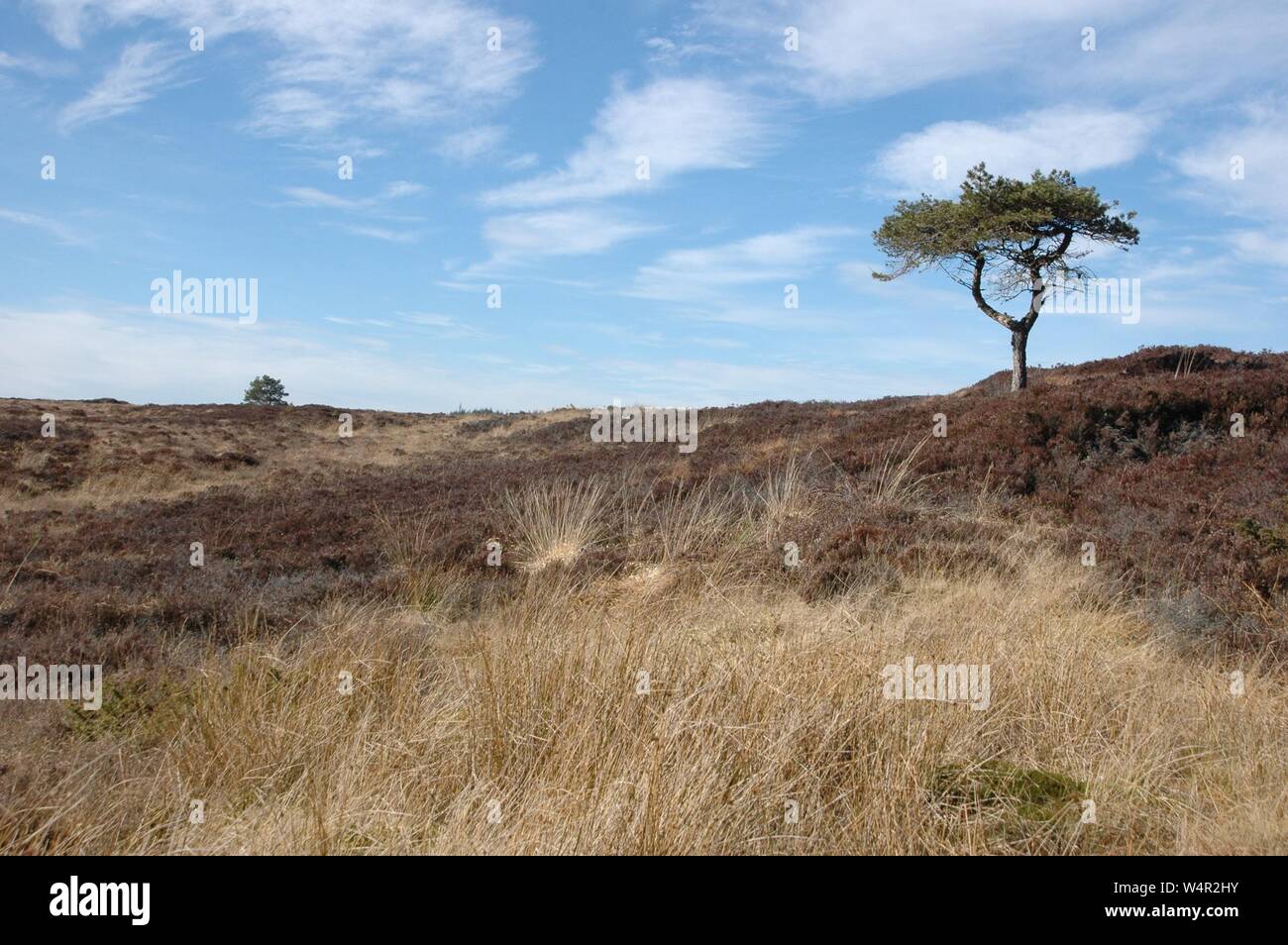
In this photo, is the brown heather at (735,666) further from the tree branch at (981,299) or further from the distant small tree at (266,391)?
the distant small tree at (266,391)

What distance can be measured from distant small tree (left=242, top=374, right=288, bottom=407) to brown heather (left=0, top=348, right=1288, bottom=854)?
37.1 metres

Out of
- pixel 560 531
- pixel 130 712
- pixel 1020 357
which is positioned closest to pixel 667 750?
pixel 130 712

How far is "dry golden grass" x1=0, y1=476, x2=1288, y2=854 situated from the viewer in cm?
300

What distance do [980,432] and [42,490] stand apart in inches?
772

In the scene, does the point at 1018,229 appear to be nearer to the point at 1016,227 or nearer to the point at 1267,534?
the point at 1016,227

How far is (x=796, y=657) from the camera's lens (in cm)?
425

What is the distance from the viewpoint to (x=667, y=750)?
3291mm

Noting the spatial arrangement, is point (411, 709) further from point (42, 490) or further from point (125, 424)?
point (125, 424)

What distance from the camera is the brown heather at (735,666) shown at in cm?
309

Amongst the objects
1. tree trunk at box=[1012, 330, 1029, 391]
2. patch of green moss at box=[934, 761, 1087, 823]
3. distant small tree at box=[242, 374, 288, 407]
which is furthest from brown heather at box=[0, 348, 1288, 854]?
distant small tree at box=[242, 374, 288, 407]

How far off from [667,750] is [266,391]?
1943 inches

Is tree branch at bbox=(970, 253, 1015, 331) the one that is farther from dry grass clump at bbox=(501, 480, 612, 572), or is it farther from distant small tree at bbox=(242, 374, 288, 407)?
distant small tree at bbox=(242, 374, 288, 407)

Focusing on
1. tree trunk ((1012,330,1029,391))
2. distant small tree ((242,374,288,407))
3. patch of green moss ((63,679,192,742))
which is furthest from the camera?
distant small tree ((242,374,288,407))
